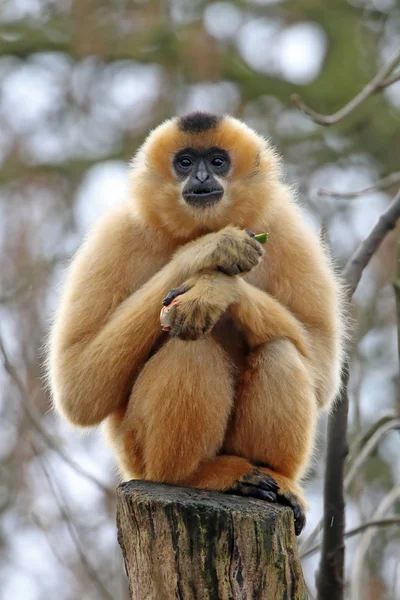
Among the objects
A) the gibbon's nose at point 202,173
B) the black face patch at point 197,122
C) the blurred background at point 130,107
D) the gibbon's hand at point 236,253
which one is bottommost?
the gibbon's hand at point 236,253

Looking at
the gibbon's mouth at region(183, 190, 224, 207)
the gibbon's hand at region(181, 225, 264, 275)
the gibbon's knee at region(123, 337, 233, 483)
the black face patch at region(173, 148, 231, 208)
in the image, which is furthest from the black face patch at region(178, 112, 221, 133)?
the gibbon's knee at region(123, 337, 233, 483)

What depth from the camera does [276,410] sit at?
166 inches

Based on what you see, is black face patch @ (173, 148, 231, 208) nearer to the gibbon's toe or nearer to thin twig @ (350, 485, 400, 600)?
the gibbon's toe

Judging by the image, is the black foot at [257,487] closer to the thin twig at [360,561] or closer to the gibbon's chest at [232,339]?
the gibbon's chest at [232,339]

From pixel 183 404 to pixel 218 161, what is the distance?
148 cm

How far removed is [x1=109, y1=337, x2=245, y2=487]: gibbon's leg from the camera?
4.13 metres

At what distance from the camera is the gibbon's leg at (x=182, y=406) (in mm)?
4129

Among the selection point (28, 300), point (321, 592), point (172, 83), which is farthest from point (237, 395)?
point (172, 83)

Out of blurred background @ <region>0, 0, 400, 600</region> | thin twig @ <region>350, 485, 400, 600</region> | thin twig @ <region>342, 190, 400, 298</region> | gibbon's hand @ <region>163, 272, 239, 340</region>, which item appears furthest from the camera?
blurred background @ <region>0, 0, 400, 600</region>

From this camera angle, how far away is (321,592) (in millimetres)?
5039

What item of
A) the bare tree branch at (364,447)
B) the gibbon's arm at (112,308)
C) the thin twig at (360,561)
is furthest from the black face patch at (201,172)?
the thin twig at (360,561)

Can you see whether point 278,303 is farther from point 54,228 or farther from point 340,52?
point 340,52

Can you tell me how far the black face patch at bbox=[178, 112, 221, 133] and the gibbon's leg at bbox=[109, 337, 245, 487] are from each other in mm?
1317

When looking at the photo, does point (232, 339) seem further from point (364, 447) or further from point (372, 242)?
point (364, 447)
